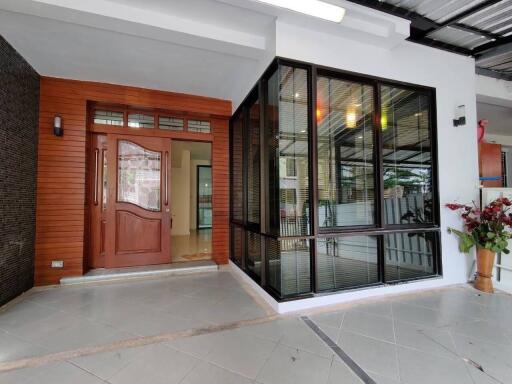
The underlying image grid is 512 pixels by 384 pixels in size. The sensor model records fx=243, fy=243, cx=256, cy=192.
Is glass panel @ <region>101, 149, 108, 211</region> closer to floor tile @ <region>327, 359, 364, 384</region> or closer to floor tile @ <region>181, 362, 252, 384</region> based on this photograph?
floor tile @ <region>181, 362, 252, 384</region>

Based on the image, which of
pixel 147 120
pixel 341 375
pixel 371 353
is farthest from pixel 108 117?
pixel 371 353

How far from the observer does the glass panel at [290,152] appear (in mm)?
2633

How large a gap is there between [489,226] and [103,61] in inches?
209

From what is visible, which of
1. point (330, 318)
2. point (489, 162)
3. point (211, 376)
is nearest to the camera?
point (211, 376)

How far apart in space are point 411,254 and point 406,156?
1317mm

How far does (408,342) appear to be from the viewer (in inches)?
78.0

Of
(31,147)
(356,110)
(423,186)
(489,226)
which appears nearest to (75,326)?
(31,147)

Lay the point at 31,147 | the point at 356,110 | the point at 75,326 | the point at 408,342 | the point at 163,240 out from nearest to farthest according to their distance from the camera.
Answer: the point at 408,342 → the point at 75,326 → the point at 356,110 → the point at 31,147 → the point at 163,240

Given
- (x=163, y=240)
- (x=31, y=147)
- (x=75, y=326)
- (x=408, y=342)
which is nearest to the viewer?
(x=408, y=342)

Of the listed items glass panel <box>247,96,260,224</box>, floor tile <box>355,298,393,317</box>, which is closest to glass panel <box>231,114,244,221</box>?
glass panel <box>247,96,260,224</box>

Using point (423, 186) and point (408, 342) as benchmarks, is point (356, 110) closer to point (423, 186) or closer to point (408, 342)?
point (423, 186)

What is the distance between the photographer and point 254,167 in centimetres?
334

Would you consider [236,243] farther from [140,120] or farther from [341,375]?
[341,375]

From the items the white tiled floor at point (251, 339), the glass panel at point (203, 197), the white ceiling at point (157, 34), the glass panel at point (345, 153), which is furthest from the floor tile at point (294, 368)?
the glass panel at point (203, 197)
